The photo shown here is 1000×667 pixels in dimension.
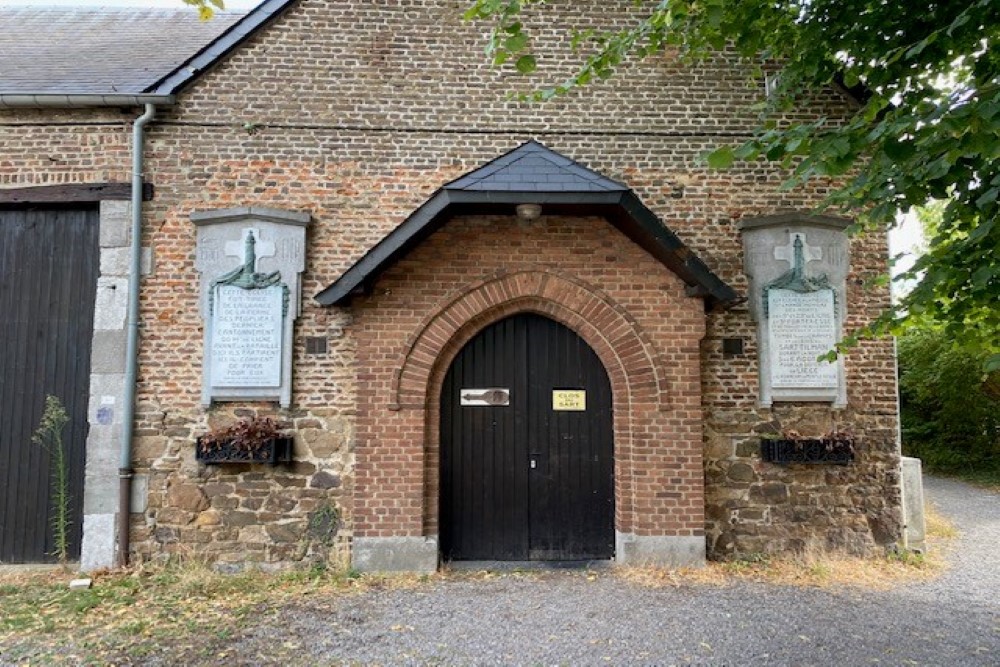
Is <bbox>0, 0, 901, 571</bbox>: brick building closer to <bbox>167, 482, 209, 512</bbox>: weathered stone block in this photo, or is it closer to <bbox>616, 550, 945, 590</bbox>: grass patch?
<bbox>167, 482, 209, 512</bbox>: weathered stone block

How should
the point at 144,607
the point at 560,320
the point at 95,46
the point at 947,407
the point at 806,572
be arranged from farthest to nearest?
the point at 947,407, the point at 95,46, the point at 560,320, the point at 806,572, the point at 144,607

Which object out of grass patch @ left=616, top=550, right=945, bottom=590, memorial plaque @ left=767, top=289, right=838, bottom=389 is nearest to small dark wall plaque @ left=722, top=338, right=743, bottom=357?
memorial plaque @ left=767, top=289, right=838, bottom=389

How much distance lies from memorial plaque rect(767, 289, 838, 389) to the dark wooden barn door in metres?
7.23

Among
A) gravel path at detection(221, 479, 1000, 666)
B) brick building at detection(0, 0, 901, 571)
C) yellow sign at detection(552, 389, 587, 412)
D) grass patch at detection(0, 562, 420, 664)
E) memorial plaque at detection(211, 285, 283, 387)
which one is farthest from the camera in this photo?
yellow sign at detection(552, 389, 587, 412)

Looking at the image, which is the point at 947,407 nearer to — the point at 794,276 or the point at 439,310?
the point at 794,276

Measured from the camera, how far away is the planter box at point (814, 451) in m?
6.17

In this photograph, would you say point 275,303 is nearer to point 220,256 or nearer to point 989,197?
point 220,256

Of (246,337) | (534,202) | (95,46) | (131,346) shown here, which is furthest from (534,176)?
(95,46)

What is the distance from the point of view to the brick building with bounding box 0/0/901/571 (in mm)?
6008

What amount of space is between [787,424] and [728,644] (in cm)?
280

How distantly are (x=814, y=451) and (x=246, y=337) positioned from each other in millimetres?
5952

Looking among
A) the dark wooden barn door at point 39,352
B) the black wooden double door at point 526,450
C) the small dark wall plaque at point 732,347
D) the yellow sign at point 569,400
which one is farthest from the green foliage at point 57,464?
the small dark wall plaque at point 732,347

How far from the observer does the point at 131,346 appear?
6.07 meters

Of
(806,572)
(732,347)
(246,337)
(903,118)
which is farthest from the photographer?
(732,347)
